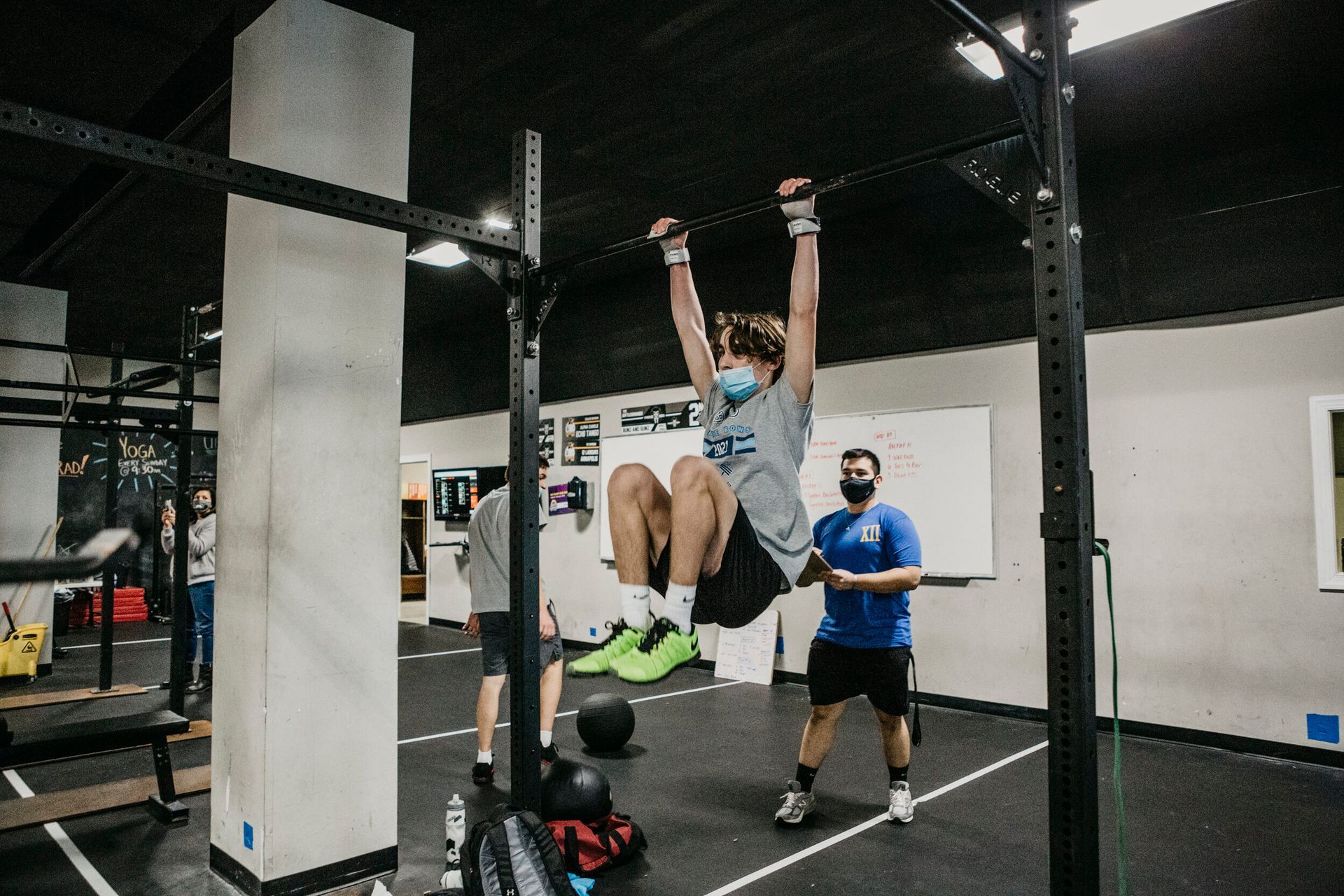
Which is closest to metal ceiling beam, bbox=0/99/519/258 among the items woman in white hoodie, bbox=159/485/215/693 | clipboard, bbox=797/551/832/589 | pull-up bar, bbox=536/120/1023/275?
pull-up bar, bbox=536/120/1023/275

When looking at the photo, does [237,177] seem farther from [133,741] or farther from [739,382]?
[133,741]

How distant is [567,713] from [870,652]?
264cm

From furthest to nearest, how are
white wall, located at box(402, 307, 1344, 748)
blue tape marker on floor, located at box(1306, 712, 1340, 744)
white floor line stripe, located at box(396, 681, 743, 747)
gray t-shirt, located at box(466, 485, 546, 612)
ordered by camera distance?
white floor line stripe, located at box(396, 681, 743, 747) < white wall, located at box(402, 307, 1344, 748) < blue tape marker on floor, located at box(1306, 712, 1340, 744) < gray t-shirt, located at box(466, 485, 546, 612)

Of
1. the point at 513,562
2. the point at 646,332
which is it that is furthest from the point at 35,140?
the point at 646,332

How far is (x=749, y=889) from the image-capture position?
2811mm

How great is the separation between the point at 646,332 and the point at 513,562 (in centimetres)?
482

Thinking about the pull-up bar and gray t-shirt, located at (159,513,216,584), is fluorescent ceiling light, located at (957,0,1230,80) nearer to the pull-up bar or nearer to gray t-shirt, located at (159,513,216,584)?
the pull-up bar

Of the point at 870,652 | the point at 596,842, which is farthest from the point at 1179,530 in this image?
the point at 596,842

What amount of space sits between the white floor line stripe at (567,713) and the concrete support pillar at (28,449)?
381 cm

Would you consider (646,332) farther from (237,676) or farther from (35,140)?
(35,140)

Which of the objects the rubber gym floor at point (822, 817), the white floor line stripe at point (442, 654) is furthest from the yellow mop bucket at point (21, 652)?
the white floor line stripe at point (442, 654)

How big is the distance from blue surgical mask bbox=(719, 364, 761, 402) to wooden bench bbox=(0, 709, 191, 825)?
9.49 feet

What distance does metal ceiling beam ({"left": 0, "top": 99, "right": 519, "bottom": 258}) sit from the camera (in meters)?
1.53

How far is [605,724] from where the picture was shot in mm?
4301
